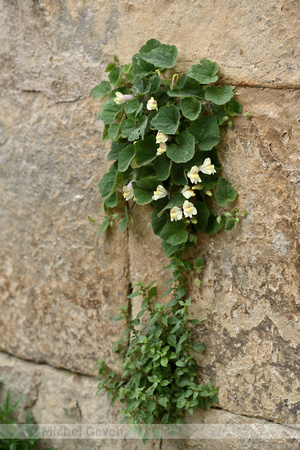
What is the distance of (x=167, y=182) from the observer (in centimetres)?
165

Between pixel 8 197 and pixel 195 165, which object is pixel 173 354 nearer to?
pixel 195 165

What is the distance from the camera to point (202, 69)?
1512 millimetres

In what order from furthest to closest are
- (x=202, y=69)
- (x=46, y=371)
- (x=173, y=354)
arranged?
(x=46, y=371) → (x=173, y=354) → (x=202, y=69)

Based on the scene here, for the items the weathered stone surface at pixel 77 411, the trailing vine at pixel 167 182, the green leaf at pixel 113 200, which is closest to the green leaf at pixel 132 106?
the trailing vine at pixel 167 182

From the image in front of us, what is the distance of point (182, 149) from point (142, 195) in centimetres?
22

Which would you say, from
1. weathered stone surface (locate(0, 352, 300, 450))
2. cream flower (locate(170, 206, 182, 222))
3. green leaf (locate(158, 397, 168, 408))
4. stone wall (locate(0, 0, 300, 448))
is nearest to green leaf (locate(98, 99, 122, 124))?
stone wall (locate(0, 0, 300, 448))

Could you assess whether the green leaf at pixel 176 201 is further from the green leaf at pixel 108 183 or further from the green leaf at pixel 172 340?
the green leaf at pixel 172 340

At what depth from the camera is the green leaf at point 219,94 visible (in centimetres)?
148

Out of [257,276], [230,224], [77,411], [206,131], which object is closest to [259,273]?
[257,276]

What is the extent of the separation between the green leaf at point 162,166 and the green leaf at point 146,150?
0.07ft

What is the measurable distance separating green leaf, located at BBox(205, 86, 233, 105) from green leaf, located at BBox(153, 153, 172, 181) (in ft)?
0.80

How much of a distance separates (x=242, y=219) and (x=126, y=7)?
35.6 inches

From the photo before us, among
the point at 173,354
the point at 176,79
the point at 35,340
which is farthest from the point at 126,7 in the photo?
the point at 35,340

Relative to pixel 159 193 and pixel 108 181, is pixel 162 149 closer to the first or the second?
pixel 159 193
